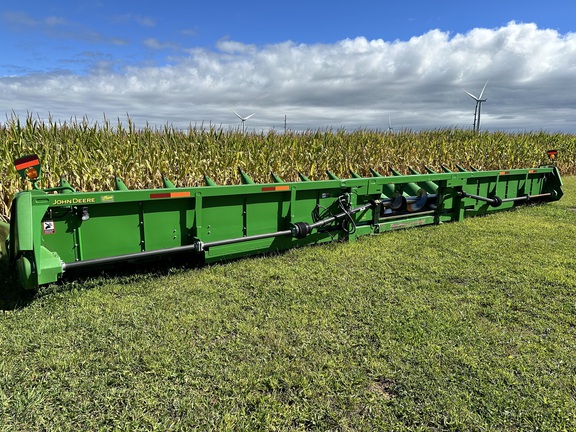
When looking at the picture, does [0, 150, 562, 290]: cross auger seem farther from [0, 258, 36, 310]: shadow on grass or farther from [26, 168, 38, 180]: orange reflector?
[0, 258, 36, 310]: shadow on grass

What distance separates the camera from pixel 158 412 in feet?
7.51

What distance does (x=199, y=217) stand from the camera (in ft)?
14.9

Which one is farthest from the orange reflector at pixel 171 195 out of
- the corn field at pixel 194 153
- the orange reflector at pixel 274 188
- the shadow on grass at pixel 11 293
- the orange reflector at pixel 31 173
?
the corn field at pixel 194 153

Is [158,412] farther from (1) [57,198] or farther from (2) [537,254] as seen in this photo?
(2) [537,254]

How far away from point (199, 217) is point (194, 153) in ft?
12.2

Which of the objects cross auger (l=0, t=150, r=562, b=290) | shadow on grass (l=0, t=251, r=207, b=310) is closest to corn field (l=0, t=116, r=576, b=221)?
cross auger (l=0, t=150, r=562, b=290)

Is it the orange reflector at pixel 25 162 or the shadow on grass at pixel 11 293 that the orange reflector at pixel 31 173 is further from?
the shadow on grass at pixel 11 293

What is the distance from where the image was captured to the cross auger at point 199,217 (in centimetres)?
359

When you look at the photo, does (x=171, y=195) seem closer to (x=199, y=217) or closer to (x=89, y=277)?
(x=199, y=217)

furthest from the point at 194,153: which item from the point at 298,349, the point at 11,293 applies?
the point at 298,349

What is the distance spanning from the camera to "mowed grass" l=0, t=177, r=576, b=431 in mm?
2299

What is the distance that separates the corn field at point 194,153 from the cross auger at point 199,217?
1.47m

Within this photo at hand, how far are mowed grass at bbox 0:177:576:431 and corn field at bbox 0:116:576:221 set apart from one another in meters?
2.98

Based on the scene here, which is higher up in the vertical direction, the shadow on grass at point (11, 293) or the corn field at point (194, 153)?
the corn field at point (194, 153)
